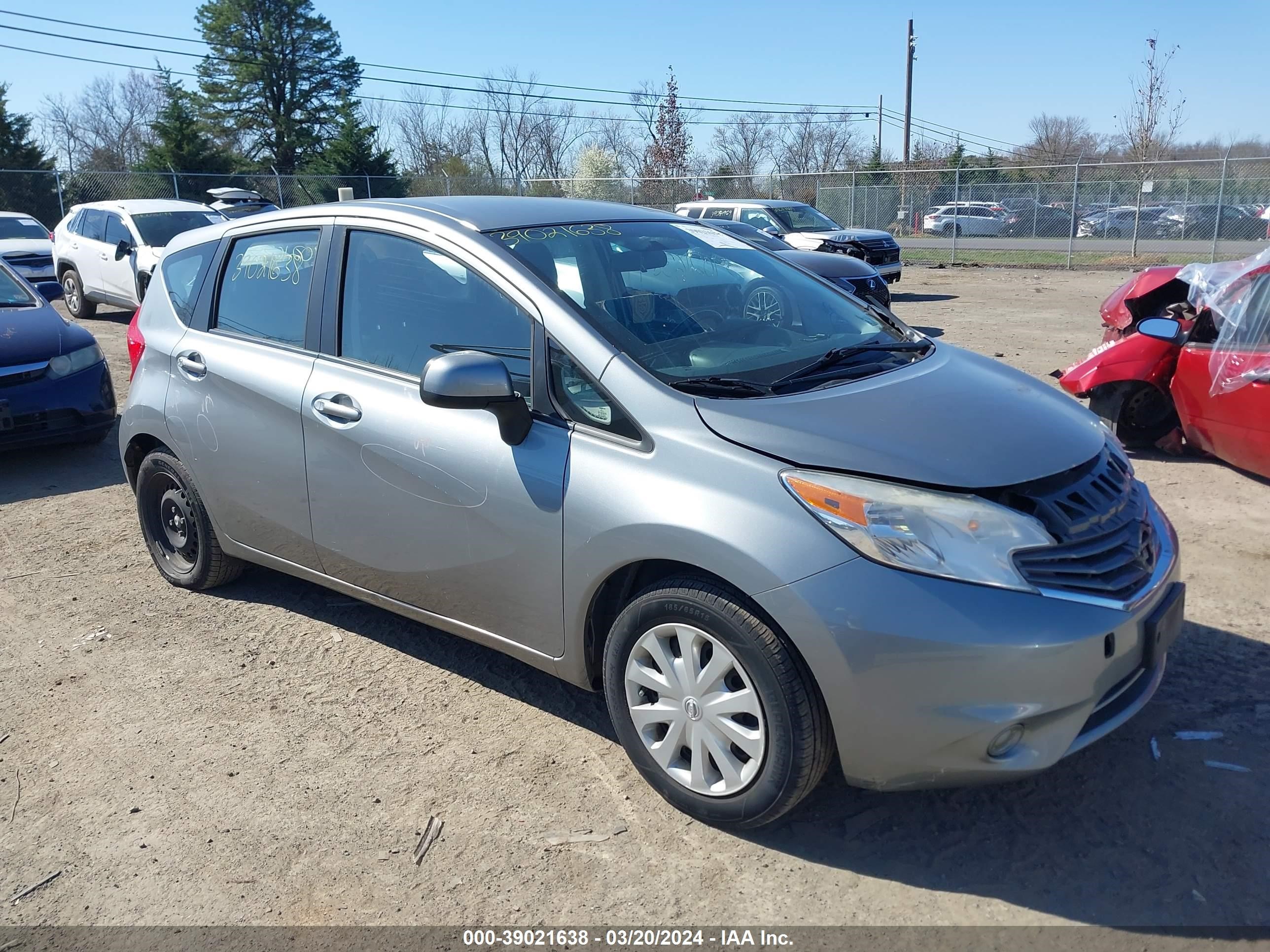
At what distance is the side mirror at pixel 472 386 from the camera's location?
3125 millimetres

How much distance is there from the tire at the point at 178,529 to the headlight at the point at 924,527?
309cm

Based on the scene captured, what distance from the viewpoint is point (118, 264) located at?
14375 mm

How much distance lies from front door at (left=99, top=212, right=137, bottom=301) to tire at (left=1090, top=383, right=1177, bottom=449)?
12278 mm

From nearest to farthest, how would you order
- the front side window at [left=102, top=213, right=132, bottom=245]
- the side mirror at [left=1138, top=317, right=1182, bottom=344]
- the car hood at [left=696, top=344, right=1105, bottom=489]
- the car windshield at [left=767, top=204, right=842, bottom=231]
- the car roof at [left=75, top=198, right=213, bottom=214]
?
1. the car hood at [left=696, top=344, right=1105, bottom=489]
2. the side mirror at [left=1138, top=317, right=1182, bottom=344]
3. the front side window at [left=102, top=213, right=132, bottom=245]
4. the car roof at [left=75, top=198, right=213, bottom=214]
5. the car windshield at [left=767, top=204, right=842, bottom=231]

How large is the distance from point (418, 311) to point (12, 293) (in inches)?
234

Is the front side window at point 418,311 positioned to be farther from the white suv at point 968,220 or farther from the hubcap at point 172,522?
the white suv at point 968,220

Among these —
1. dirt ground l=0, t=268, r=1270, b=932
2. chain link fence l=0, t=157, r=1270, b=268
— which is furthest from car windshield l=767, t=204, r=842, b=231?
dirt ground l=0, t=268, r=1270, b=932

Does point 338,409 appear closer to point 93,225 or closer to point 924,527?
point 924,527

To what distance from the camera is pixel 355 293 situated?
12.9ft

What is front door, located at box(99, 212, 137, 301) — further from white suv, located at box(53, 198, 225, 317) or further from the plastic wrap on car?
the plastic wrap on car

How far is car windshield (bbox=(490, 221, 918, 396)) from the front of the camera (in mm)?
3314

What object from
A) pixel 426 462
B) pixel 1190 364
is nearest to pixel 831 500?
pixel 426 462

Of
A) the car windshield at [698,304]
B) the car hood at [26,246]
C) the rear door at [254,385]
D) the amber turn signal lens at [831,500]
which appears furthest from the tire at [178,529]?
the car hood at [26,246]

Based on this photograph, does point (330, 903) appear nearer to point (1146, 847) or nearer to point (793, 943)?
point (793, 943)
